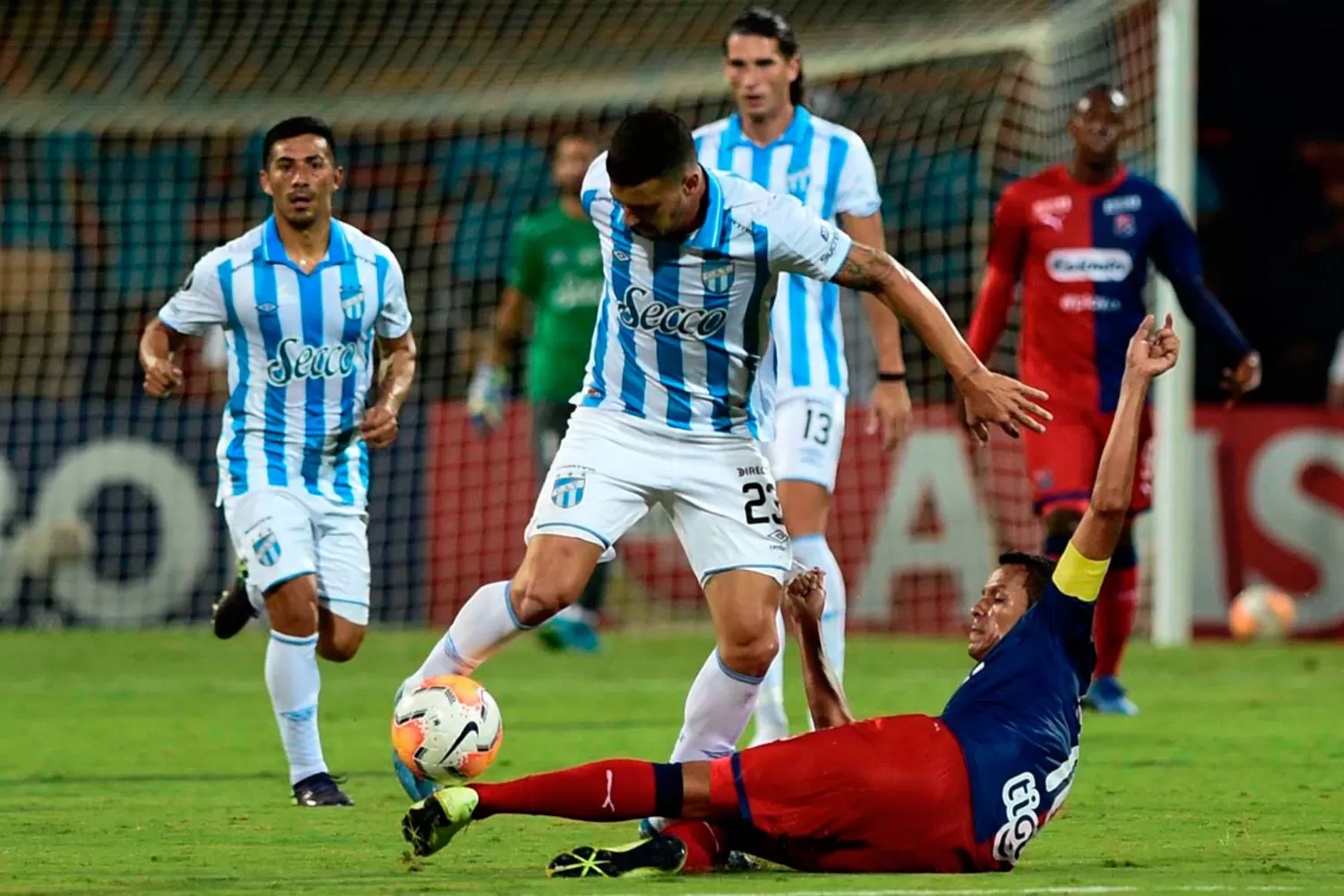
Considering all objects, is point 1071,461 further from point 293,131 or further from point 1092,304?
point 293,131

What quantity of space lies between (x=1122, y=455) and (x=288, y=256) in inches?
120

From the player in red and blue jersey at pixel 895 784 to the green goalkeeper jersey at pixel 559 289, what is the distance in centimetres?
740

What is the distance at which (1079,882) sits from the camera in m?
4.79

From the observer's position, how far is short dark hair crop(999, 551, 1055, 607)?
5.32 metres

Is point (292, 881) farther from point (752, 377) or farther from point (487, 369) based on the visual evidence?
point (487, 369)

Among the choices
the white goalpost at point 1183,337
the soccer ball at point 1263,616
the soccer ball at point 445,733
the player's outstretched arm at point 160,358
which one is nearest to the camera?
the soccer ball at point 445,733

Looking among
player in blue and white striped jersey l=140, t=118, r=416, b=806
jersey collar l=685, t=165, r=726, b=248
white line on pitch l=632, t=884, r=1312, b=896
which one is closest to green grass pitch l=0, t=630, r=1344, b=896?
white line on pitch l=632, t=884, r=1312, b=896

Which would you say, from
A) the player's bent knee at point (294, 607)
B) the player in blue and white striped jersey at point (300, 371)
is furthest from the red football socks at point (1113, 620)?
the player's bent knee at point (294, 607)

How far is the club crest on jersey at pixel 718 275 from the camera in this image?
5.57 m

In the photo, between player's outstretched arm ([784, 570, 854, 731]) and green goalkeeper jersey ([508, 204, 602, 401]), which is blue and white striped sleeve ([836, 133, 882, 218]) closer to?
player's outstretched arm ([784, 570, 854, 731])

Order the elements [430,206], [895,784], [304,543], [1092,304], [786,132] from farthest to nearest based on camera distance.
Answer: [430,206] → [1092,304] → [786,132] → [304,543] → [895,784]

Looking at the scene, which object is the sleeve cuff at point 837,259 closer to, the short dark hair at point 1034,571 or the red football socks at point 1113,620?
the short dark hair at point 1034,571

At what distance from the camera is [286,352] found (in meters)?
7.08

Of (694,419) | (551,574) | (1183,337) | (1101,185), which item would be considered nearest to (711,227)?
(694,419)
